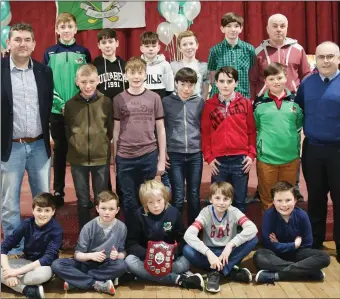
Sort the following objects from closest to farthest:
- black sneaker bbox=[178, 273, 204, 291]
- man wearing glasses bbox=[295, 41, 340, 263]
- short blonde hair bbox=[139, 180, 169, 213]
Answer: black sneaker bbox=[178, 273, 204, 291]
short blonde hair bbox=[139, 180, 169, 213]
man wearing glasses bbox=[295, 41, 340, 263]

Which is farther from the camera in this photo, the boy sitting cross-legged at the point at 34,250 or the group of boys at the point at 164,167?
the group of boys at the point at 164,167

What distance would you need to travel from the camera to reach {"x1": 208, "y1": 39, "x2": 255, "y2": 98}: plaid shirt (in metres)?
3.78

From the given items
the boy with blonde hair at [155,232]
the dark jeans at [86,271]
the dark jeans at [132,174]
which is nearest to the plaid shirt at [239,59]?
the dark jeans at [132,174]

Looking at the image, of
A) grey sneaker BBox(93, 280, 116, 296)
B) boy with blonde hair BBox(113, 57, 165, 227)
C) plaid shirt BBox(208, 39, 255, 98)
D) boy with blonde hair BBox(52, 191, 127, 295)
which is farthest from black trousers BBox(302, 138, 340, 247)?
grey sneaker BBox(93, 280, 116, 296)

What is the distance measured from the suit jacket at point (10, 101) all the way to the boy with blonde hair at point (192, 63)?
0.94 metres

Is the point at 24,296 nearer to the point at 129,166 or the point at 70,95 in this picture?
the point at 129,166

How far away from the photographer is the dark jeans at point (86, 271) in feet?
10.0

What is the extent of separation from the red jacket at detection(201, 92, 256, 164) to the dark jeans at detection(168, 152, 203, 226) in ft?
0.31

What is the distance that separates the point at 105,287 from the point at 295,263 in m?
1.10

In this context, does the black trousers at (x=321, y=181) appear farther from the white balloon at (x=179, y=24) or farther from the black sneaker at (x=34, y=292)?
the white balloon at (x=179, y=24)

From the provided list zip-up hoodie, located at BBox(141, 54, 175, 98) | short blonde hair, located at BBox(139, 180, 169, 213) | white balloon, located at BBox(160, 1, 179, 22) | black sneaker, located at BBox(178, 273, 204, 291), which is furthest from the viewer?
white balloon, located at BBox(160, 1, 179, 22)

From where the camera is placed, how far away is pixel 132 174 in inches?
134

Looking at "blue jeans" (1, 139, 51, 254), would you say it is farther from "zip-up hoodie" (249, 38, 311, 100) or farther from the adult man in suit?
"zip-up hoodie" (249, 38, 311, 100)

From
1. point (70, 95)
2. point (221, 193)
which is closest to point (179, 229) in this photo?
point (221, 193)
